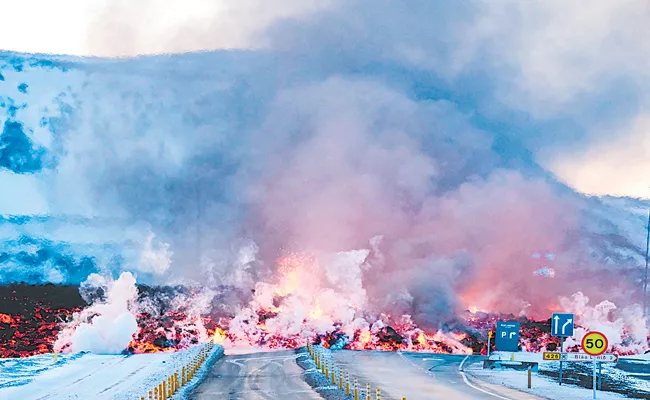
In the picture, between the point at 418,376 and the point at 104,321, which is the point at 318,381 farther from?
the point at 104,321

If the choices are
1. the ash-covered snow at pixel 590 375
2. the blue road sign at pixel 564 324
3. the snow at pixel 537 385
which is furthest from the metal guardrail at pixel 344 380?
the blue road sign at pixel 564 324

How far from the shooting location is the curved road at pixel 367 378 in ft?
155

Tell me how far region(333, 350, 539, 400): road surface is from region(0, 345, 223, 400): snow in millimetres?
11923

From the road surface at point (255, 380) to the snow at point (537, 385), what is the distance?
13917 millimetres

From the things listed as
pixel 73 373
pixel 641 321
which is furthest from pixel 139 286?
pixel 641 321

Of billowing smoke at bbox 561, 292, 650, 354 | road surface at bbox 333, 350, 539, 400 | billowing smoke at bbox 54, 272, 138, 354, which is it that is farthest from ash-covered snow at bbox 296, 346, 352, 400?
billowing smoke at bbox 561, 292, 650, 354

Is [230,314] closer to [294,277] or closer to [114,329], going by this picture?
[294,277]

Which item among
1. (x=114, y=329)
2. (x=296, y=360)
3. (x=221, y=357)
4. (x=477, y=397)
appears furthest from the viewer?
(x=114, y=329)

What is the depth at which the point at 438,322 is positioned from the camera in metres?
95.1

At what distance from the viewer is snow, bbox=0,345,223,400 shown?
169 feet

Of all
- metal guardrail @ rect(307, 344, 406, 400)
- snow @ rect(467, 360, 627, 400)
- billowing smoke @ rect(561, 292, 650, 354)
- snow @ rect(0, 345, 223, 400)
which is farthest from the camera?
billowing smoke @ rect(561, 292, 650, 354)

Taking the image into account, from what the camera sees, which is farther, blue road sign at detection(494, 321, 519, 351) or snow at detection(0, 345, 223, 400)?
blue road sign at detection(494, 321, 519, 351)

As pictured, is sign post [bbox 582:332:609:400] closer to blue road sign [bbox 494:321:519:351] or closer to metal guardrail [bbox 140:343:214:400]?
metal guardrail [bbox 140:343:214:400]

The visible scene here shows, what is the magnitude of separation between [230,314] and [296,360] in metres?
29.6
